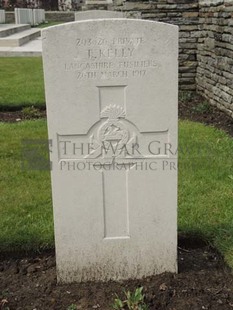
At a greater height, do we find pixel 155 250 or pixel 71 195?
pixel 71 195

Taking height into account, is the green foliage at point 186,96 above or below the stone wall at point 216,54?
below

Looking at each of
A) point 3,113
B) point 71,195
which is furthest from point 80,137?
point 3,113

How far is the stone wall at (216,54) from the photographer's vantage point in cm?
646

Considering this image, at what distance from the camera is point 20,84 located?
9266 millimetres

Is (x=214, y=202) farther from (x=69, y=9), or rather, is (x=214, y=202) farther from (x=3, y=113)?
(x=69, y=9)

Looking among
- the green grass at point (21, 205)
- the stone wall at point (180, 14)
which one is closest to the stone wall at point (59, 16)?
the stone wall at point (180, 14)

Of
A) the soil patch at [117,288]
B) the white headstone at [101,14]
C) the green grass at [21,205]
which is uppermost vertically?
the white headstone at [101,14]

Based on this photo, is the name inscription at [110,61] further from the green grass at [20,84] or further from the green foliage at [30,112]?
the green grass at [20,84]

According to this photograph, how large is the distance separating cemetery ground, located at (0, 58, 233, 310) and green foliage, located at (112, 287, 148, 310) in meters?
0.09

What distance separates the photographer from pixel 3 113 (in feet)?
23.8

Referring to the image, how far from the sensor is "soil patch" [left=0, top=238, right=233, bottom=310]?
260 centimetres

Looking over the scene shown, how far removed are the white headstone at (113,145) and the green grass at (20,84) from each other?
16.6 feet

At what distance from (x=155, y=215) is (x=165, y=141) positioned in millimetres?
438

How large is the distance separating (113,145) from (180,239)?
3.45ft
